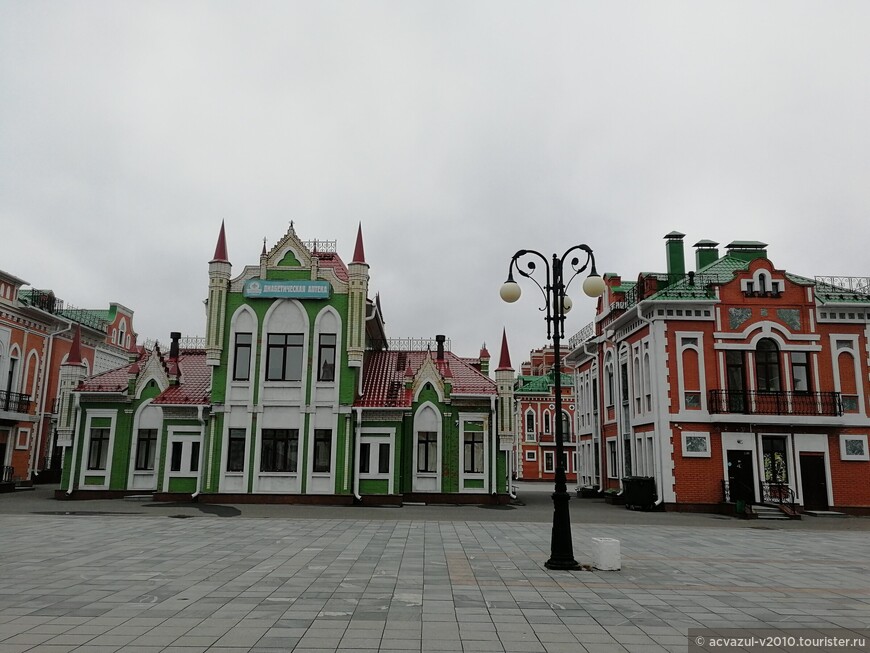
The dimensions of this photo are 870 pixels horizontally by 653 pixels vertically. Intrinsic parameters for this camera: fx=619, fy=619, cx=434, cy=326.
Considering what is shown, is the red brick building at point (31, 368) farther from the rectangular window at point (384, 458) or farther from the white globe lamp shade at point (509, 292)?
the white globe lamp shade at point (509, 292)

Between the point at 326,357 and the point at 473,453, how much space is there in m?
8.28

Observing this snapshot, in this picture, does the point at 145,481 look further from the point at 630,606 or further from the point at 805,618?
the point at 805,618

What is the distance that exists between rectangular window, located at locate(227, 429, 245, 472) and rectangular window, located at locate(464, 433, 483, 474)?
33.7ft

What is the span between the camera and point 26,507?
81.5 ft

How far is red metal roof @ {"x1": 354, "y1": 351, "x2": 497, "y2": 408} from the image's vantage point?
94.1ft

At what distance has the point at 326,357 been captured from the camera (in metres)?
28.9

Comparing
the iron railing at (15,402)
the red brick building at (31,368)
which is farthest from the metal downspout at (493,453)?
the iron railing at (15,402)

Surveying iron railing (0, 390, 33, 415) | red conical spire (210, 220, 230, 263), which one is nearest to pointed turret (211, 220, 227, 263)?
red conical spire (210, 220, 230, 263)

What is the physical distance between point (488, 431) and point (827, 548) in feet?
49.6

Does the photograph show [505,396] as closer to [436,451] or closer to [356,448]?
[436,451]

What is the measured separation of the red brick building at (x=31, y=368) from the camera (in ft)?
113

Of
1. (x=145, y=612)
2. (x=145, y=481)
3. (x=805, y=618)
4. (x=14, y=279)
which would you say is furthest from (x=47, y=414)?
(x=805, y=618)

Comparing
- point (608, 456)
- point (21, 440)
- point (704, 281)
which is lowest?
point (608, 456)

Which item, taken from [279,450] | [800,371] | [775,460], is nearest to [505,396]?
[279,450]
